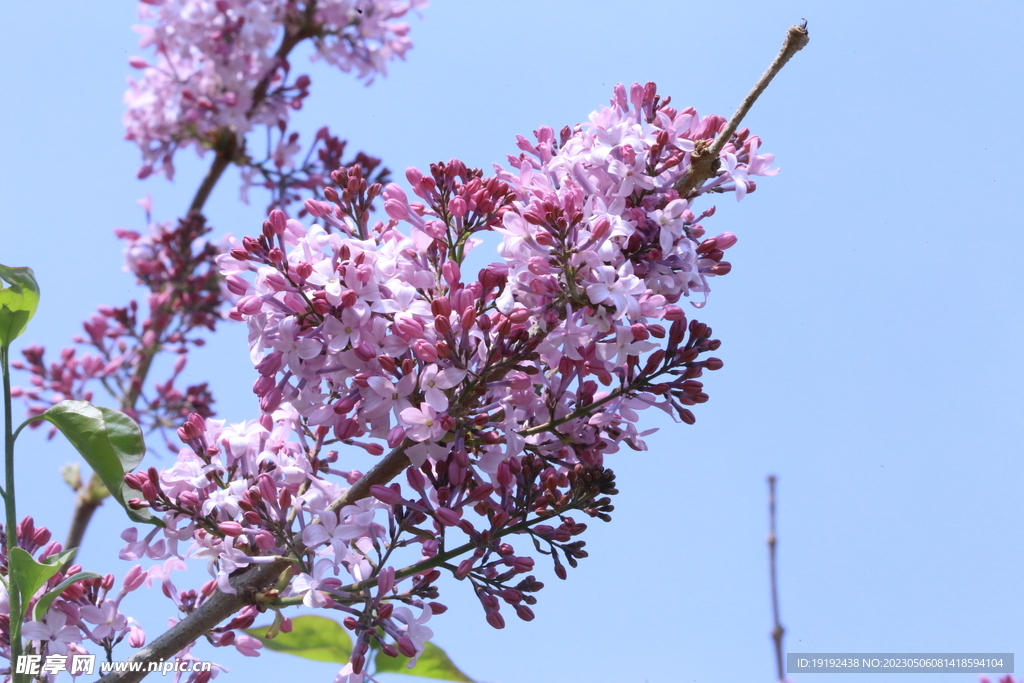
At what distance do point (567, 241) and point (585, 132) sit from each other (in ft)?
1.31

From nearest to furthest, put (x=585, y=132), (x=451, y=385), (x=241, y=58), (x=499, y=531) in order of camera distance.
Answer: (x=451, y=385)
(x=499, y=531)
(x=585, y=132)
(x=241, y=58)

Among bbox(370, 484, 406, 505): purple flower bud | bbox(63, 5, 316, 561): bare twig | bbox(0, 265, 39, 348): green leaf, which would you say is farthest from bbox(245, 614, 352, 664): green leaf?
bbox(63, 5, 316, 561): bare twig

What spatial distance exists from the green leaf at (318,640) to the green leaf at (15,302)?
105 centimetres

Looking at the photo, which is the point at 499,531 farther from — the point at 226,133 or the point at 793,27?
the point at 226,133

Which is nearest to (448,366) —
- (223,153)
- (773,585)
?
(773,585)

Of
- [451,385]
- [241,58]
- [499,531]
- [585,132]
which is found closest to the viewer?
[451,385]

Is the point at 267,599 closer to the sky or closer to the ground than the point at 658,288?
closer to the ground

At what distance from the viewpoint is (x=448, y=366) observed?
1.96m

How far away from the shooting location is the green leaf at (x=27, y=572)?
193cm

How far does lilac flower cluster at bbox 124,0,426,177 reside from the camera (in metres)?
5.77

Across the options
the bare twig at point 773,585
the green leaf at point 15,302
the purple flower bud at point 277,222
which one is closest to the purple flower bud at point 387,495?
the purple flower bud at point 277,222

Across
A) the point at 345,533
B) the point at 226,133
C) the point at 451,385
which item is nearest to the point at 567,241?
the point at 451,385

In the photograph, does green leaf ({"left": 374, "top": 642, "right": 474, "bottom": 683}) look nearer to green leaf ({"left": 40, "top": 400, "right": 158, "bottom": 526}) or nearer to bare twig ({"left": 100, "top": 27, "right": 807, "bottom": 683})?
bare twig ({"left": 100, "top": 27, "right": 807, "bottom": 683})

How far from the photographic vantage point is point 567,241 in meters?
1.98
